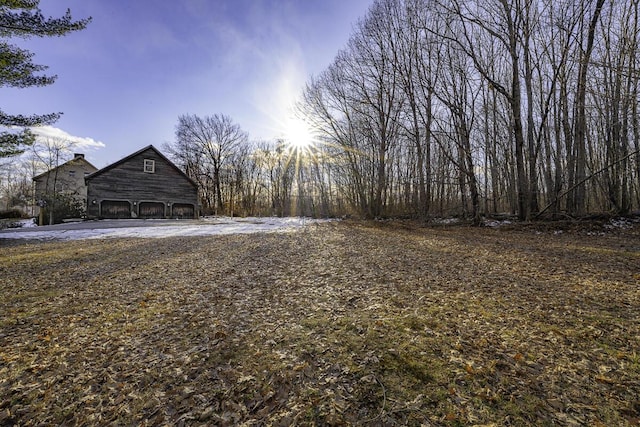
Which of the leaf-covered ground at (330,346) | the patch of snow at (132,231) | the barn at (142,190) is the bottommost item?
the leaf-covered ground at (330,346)

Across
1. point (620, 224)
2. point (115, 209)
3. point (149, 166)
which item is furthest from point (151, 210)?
point (620, 224)

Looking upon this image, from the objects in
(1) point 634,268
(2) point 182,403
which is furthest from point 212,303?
(1) point 634,268

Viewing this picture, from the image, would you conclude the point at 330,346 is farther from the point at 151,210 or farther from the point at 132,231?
the point at 151,210

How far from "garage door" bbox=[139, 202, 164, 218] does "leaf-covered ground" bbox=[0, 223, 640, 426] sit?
2211 cm

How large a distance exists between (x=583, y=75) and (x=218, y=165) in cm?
4180

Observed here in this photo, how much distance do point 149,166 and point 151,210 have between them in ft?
→ 14.0

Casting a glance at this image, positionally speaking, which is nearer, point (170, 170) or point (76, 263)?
point (76, 263)

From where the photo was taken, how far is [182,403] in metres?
2.35

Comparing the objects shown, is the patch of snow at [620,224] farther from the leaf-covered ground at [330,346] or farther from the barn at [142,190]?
the barn at [142,190]

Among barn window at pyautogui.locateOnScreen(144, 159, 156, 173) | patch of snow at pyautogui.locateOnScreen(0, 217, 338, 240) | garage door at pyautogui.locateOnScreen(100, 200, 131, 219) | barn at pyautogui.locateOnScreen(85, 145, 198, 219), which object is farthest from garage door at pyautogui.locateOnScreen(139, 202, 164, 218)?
patch of snow at pyautogui.locateOnScreen(0, 217, 338, 240)

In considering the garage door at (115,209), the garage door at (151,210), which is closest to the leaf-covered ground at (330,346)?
the garage door at (115,209)

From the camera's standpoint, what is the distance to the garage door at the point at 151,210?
2617cm

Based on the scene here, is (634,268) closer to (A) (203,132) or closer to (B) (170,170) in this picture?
(B) (170,170)

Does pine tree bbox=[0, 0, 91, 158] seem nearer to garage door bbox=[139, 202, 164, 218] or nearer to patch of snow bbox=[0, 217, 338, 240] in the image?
patch of snow bbox=[0, 217, 338, 240]
